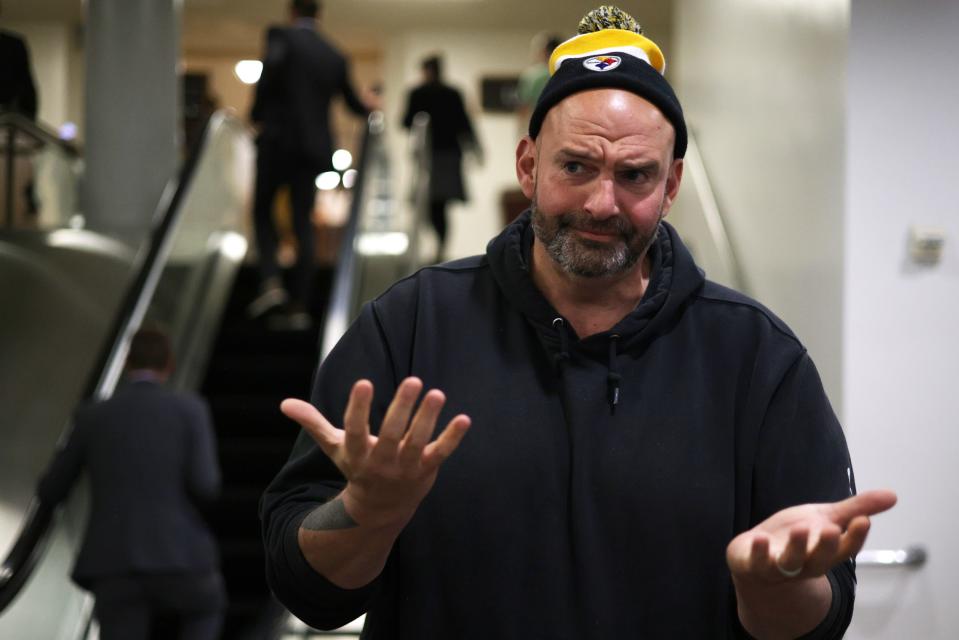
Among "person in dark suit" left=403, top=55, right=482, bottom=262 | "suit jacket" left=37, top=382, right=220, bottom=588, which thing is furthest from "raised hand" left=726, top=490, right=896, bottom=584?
"person in dark suit" left=403, top=55, right=482, bottom=262

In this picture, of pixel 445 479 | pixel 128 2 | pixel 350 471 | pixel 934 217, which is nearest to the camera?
pixel 350 471

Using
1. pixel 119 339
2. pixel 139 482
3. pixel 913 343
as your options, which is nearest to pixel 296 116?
pixel 119 339

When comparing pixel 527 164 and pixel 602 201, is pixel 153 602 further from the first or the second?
pixel 602 201

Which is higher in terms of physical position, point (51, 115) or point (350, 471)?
point (350, 471)

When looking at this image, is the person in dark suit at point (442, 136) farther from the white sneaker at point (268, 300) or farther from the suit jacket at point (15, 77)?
the suit jacket at point (15, 77)

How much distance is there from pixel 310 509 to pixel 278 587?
113 millimetres

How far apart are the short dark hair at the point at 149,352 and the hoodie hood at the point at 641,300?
339 cm

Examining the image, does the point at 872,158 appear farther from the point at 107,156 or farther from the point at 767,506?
the point at 107,156

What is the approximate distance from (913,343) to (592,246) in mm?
3362

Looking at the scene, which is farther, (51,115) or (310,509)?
(51,115)

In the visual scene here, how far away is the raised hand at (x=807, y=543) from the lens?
1.54 metres

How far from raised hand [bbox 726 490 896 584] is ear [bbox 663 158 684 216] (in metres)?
0.52

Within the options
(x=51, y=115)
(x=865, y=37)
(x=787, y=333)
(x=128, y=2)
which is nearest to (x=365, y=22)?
(x=51, y=115)

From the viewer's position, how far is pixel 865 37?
194 inches
